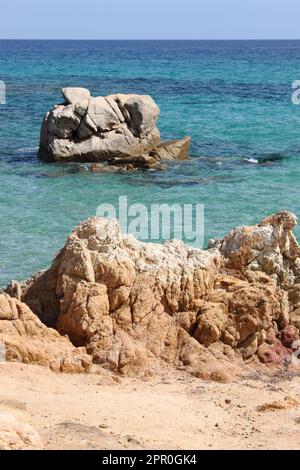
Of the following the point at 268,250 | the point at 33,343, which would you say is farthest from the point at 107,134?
the point at 33,343

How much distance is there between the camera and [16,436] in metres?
8.89

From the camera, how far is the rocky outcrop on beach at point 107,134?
33875 mm

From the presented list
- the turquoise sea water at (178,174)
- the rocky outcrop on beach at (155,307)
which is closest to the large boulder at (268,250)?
the rocky outcrop on beach at (155,307)

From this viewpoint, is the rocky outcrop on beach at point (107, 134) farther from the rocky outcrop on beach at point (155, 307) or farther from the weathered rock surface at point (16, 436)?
the weathered rock surface at point (16, 436)

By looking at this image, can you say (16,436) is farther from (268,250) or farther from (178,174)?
(178,174)

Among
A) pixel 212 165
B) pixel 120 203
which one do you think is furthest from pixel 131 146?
pixel 120 203

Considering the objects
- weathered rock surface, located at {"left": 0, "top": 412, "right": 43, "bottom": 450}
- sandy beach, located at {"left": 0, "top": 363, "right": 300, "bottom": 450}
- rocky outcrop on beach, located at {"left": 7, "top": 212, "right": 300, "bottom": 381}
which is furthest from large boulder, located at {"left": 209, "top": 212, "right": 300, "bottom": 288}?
weathered rock surface, located at {"left": 0, "top": 412, "right": 43, "bottom": 450}

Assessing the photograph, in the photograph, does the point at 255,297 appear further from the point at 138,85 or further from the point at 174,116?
the point at 138,85

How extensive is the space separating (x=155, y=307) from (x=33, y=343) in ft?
7.40

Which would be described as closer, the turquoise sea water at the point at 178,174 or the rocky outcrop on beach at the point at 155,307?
the rocky outcrop on beach at the point at 155,307

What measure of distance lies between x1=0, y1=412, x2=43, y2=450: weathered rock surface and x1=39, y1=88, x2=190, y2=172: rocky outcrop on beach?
80.2 ft

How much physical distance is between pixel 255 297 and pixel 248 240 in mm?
1472

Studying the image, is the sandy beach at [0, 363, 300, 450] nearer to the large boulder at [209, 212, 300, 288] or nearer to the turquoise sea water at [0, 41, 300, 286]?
the large boulder at [209, 212, 300, 288]

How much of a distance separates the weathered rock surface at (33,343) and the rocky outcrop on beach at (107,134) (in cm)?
2012
